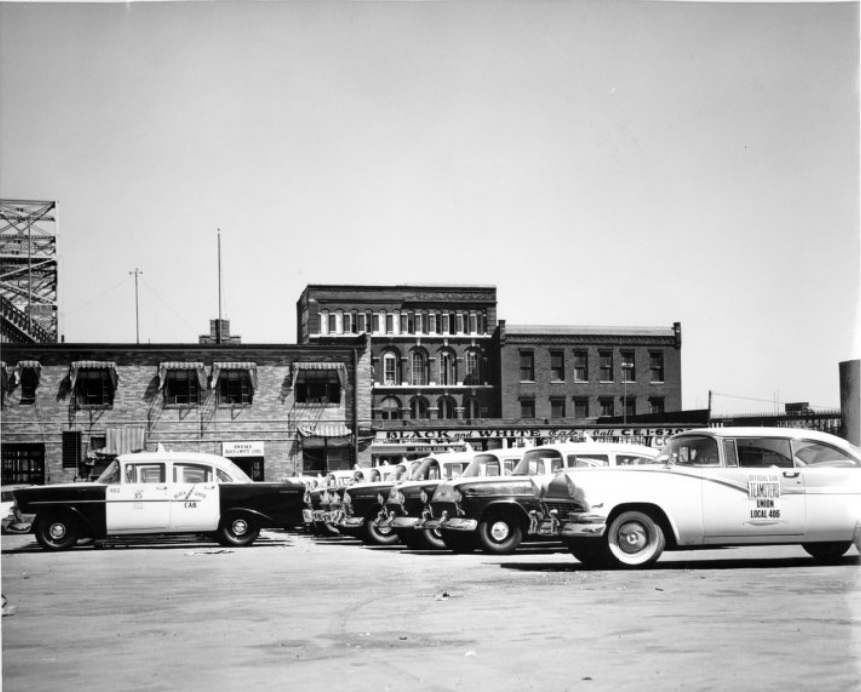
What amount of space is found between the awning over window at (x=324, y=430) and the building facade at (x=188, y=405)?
38 mm

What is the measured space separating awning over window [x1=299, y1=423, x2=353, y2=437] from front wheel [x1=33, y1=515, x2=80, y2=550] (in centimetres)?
2209

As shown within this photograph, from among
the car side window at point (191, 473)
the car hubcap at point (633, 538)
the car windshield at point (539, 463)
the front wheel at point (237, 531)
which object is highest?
the car windshield at point (539, 463)

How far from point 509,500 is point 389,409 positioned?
172 feet

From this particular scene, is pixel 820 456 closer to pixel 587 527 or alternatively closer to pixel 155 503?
pixel 587 527

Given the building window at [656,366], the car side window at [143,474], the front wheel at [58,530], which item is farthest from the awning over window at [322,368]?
the building window at [656,366]

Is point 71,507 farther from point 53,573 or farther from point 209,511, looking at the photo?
point 53,573

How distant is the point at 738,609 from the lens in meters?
9.03

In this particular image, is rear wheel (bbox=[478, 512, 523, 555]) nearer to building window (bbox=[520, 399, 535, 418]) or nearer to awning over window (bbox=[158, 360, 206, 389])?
awning over window (bbox=[158, 360, 206, 389])

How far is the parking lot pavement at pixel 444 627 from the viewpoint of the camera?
6812 millimetres

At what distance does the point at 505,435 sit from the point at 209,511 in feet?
95.9

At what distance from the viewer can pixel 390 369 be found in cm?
6900

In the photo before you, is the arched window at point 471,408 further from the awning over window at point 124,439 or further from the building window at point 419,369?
the awning over window at point 124,439

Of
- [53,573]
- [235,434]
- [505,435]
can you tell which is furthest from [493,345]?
[53,573]

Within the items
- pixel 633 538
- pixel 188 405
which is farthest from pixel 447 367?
pixel 633 538
